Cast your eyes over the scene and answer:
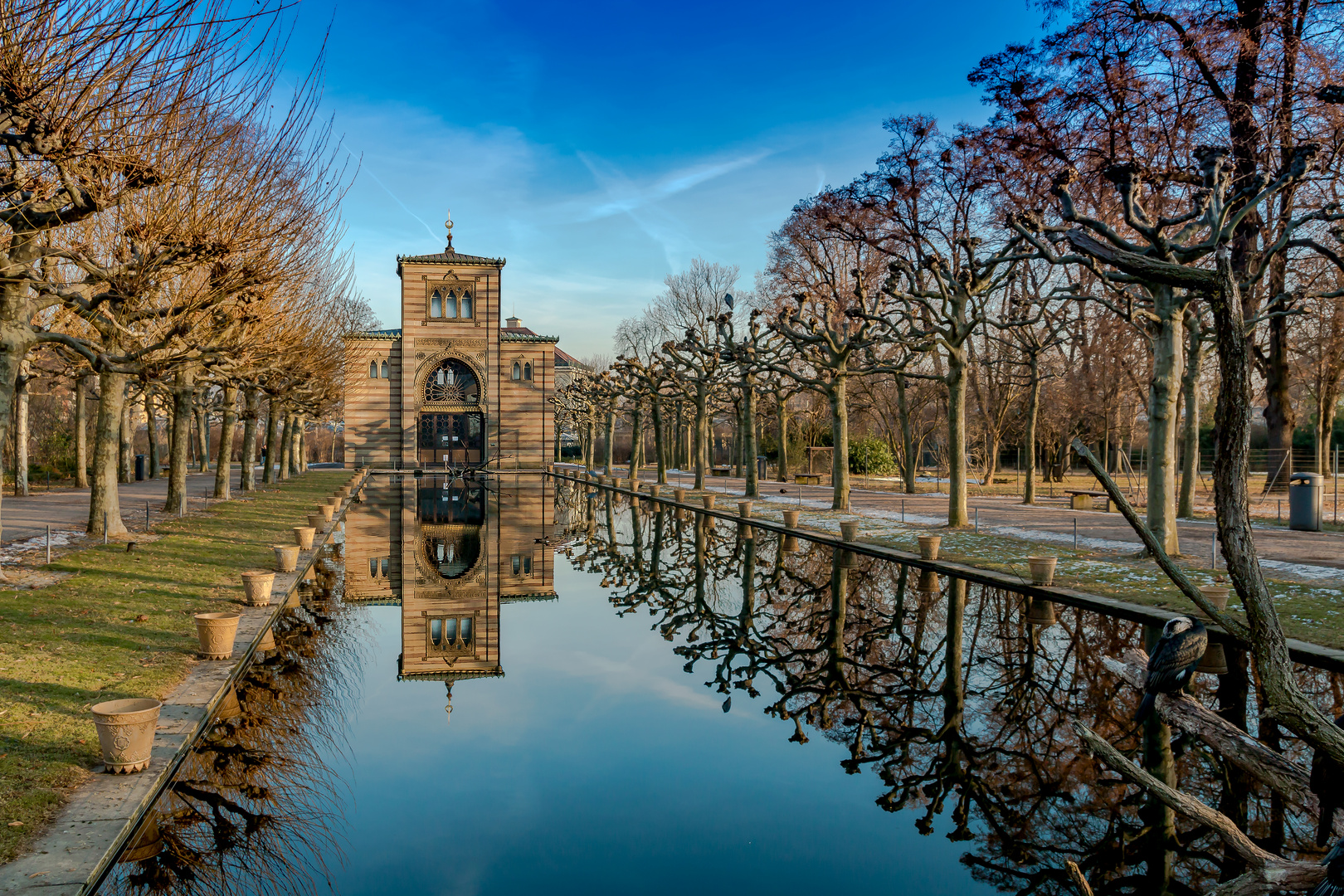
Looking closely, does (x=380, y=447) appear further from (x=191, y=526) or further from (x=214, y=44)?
(x=214, y=44)

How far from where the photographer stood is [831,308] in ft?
96.0

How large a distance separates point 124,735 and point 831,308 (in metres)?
25.8

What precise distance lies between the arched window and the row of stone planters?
1732 inches

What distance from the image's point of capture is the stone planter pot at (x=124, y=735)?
252 inches

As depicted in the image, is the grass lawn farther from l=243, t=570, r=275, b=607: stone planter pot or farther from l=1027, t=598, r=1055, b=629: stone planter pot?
l=1027, t=598, r=1055, b=629: stone planter pot

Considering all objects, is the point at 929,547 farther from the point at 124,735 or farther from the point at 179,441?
the point at 179,441

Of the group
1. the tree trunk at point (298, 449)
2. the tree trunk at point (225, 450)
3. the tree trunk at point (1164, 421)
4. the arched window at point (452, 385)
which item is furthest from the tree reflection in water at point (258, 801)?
the arched window at point (452, 385)

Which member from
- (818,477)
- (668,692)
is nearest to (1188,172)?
(668,692)

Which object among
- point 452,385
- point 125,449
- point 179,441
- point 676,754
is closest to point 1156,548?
point 676,754

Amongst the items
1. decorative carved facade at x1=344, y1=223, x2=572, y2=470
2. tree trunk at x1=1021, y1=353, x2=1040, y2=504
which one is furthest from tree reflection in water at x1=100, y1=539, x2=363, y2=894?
decorative carved facade at x1=344, y1=223, x2=572, y2=470

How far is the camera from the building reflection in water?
11.5 m

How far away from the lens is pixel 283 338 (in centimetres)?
2312

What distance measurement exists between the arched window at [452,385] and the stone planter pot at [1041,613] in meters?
52.4

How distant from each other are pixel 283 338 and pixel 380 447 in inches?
1606
